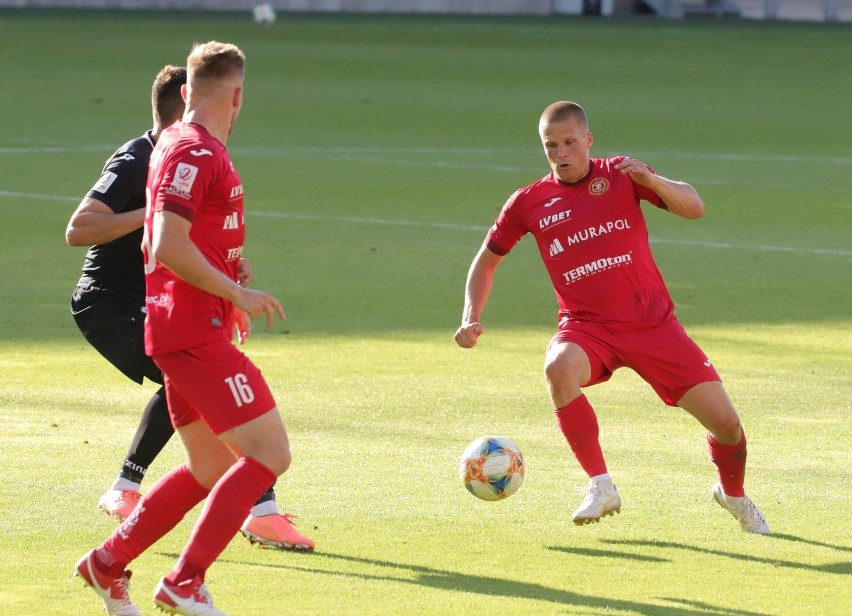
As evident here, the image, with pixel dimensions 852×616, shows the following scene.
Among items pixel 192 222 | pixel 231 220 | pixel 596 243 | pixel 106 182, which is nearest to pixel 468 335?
pixel 596 243

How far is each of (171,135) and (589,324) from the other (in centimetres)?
239

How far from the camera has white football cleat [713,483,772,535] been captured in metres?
6.90

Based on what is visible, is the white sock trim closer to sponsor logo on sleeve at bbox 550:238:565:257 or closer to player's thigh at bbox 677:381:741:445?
sponsor logo on sleeve at bbox 550:238:565:257

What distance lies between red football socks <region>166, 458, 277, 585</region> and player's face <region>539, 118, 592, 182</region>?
232cm

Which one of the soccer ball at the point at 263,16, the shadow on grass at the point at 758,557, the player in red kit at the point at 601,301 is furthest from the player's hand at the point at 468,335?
the soccer ball at the point at 263,16

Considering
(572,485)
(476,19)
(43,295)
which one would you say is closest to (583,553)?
(572,485)

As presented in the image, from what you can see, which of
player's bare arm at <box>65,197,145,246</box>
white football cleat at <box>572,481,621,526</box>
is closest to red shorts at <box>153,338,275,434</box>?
player's bare arm at <box>65,197,145,246</box>

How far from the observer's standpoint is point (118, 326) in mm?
7000

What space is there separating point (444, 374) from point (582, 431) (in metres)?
3.34

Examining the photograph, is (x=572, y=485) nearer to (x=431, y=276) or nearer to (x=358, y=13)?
(x=431, y=276)

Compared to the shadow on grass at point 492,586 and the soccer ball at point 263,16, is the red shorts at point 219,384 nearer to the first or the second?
the shadow on grass at point 492,586

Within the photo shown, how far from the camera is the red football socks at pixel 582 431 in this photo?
6984 millimetres

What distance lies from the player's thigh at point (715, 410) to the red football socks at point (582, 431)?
41 cm

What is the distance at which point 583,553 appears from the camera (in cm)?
660
